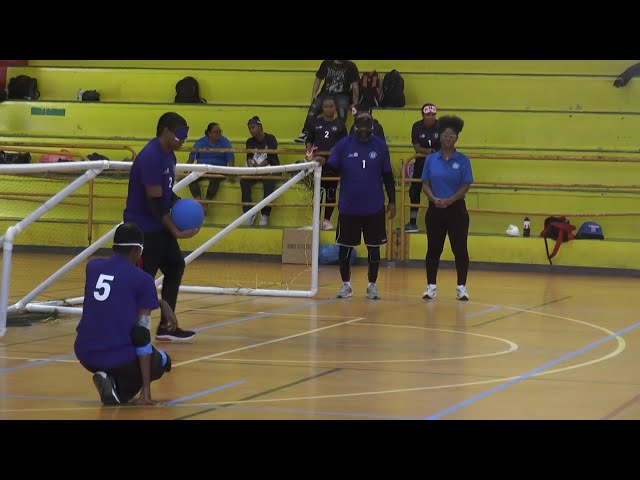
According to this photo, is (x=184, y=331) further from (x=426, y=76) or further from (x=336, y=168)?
(x=426, y=76)

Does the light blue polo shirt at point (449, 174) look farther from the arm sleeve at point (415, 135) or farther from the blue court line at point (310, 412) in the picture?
the blue court line at point (310, 412)

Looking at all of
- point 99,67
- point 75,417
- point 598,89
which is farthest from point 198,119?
point 75,417

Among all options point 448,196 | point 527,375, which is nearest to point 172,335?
point 527,375

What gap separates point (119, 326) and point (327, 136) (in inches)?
563

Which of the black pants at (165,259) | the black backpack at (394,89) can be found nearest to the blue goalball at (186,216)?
the black pants at (165,259)

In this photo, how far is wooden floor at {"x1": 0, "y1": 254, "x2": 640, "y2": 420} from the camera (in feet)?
27.1

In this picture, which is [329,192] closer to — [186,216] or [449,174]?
[449,174]

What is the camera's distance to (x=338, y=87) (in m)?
23.5

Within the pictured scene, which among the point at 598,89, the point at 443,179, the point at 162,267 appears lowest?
the point at 162,267

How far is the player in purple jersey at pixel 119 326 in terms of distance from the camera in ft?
26.1

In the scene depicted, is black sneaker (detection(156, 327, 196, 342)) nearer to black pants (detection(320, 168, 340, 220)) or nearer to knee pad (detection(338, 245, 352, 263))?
knee pad (detection(338, 245, 352, 263))

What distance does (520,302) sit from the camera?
1571cm

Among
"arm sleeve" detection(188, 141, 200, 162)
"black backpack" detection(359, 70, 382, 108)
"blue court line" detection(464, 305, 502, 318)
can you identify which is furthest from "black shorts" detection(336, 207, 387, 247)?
"black backpack" detection(359, 70, 382, 108)

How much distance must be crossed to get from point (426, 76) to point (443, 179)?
959 centimetres
